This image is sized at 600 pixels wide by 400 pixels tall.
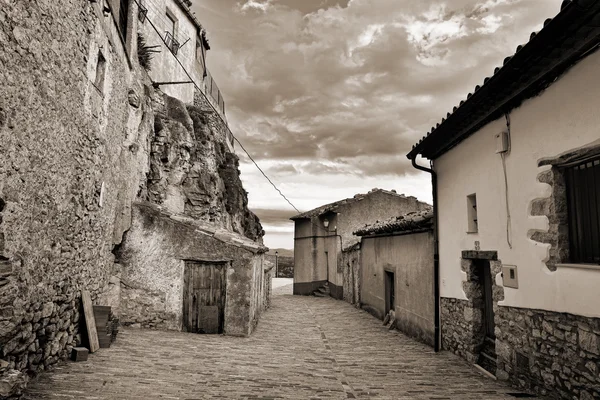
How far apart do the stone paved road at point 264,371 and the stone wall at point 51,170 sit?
822mm

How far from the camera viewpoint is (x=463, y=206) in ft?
27.4

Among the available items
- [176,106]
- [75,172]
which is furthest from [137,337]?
[176,106]

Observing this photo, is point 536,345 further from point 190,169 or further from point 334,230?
point 334,230

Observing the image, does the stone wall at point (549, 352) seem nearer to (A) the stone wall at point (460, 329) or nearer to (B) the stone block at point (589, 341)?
(B) the stone block at point (589, 341)

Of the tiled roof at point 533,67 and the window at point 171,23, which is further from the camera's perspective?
the window at point 171,23

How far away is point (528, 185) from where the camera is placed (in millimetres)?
6039

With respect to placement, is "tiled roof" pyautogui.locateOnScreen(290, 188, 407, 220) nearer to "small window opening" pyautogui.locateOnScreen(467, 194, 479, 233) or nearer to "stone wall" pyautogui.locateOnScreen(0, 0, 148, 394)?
"small window opening" pyautogui.locateOnScreen(467, 194, 479, 233)

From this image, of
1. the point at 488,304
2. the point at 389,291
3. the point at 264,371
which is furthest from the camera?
the point at 389,291

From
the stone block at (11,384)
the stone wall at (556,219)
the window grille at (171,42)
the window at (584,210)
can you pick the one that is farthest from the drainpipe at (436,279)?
the window grille at (171,42)

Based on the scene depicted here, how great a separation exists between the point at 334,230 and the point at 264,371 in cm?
1826

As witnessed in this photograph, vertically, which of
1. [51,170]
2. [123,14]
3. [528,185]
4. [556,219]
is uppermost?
[123,14]

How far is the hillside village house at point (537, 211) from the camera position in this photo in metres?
4.82

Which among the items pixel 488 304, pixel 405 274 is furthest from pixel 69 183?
pixel 405 274

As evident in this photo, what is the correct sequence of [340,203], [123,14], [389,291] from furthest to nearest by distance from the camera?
[340,203], [389,291], [123,14]
